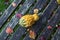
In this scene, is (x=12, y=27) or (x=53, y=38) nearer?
(x=53, y=38)

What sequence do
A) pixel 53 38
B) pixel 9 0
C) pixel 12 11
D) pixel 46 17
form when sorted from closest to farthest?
pixel 53 38 < pixel 46 17 < pixel 12 11 < pixel 9 0

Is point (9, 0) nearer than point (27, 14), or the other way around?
point (27, 14)

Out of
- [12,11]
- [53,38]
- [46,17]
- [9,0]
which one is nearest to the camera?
[53,38]

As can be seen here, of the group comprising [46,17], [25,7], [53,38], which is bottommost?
[53,38]

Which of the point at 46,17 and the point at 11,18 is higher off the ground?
the point at 11,18

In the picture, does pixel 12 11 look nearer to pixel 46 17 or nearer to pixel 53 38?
pixel 46 17

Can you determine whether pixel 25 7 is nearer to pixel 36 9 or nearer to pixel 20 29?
pixel 36 9

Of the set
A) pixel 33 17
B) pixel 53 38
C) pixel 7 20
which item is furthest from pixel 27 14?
pixel 53 38

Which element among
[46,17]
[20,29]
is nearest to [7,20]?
[20,29]

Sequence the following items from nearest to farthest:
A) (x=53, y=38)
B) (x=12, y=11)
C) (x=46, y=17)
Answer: (x=53, y=38) < (x=46, y=17) < (x=12, y=11)
